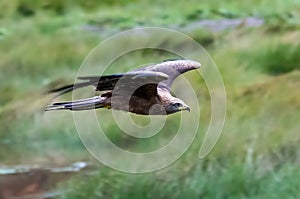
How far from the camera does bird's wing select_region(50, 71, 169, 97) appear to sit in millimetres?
1565

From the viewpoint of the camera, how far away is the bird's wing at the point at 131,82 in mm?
1565

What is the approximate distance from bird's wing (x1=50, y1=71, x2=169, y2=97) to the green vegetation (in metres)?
0.74

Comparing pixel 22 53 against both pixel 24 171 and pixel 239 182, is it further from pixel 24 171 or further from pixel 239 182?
pixel 239 182

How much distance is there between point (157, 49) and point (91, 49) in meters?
0.23

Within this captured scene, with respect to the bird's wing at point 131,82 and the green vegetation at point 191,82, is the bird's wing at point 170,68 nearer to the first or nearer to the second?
the bird's wing at point 131,82

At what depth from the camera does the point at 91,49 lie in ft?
8.68

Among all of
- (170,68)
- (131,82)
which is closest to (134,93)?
(131,82)

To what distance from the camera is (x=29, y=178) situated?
8.38ft

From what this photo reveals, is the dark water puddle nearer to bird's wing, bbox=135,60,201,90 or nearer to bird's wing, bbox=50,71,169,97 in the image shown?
bird's wing, bbox=135,60,201,90

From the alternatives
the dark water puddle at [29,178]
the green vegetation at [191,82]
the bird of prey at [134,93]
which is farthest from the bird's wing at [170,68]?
the dark water puddle at [29,178]

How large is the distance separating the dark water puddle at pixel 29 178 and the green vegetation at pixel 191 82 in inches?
1.1

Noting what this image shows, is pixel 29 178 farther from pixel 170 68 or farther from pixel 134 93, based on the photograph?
pixel 134 93

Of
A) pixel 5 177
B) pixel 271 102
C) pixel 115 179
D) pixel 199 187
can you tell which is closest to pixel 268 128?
pixel 271 102

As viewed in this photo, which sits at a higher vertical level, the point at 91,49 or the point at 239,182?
the point at 91,49
